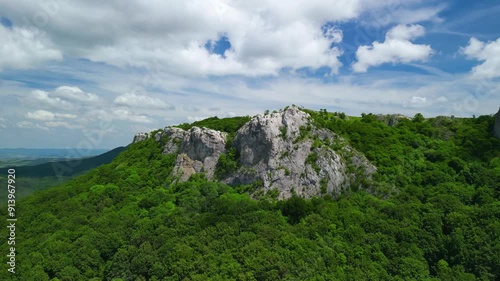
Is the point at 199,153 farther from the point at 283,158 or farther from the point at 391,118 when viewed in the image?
the point at 391,118

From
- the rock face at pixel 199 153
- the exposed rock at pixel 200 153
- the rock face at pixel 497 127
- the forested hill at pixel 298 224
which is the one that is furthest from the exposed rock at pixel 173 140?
the rock face at pixel 497 127

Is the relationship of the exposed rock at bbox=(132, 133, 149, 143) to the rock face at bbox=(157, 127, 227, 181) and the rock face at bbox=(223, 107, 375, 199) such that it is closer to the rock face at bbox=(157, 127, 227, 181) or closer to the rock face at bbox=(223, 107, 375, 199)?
the rock face at bbox=(157, 127, 227, 181)

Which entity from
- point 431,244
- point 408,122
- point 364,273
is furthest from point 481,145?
point 364,273

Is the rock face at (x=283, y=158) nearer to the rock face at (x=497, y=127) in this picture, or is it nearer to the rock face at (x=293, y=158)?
the rock face at (x=293, y=158)

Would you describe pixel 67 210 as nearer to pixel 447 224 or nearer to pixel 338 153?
pixel 338 153

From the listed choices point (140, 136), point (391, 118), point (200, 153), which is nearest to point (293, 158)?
point (200, 153)

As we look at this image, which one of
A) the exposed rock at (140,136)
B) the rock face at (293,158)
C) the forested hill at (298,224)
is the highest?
the exposed rock at (140,136)
